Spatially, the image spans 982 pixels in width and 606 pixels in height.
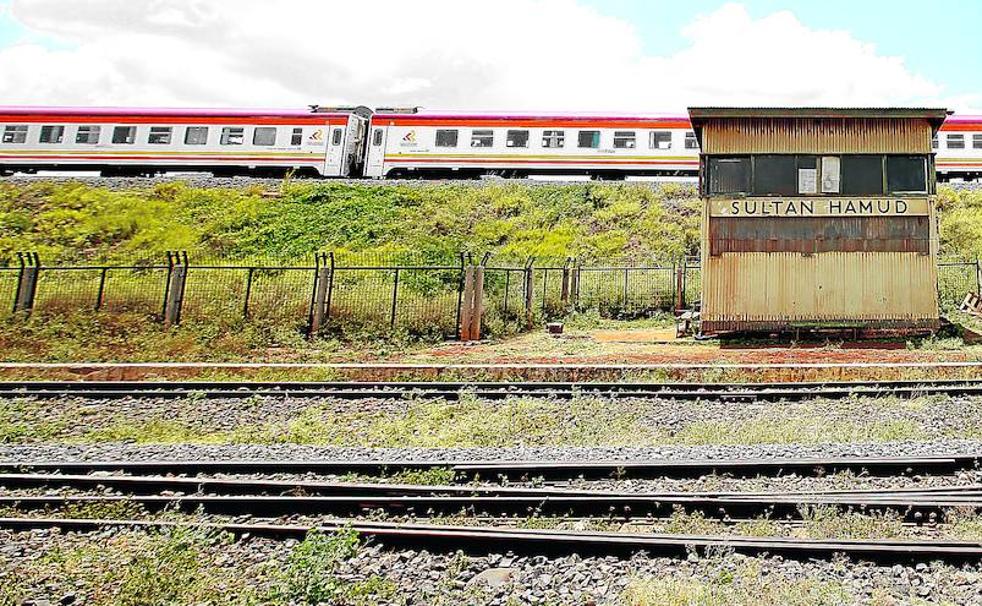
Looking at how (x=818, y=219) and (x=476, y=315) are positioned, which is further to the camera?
(x=476, y=315)

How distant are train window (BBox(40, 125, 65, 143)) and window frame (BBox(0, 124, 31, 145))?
2.41 ft

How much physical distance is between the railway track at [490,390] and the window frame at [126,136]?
17245 mm

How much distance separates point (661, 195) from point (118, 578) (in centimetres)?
2432

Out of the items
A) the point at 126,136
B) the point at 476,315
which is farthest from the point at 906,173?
the point at 126,136

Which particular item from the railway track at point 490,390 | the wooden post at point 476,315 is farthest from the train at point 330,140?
the railway track at point 490,390

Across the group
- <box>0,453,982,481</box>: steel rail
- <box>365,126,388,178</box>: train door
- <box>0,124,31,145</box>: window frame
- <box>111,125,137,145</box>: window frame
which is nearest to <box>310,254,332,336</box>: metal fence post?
<box>0,453,982,481</box>: steel rail

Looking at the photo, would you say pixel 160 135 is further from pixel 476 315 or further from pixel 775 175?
pixel 775 175

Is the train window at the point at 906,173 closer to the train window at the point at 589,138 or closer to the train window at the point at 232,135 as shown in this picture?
the train window at the point at 589,138

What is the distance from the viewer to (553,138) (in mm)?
24531

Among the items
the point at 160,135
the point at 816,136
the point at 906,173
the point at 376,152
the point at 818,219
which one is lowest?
the point at 818,219

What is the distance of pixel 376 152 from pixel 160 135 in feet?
29.6

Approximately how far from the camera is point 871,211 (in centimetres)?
1445

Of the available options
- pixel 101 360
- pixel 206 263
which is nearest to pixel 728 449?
pixel 101 360

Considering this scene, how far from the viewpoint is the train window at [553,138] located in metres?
24.4
